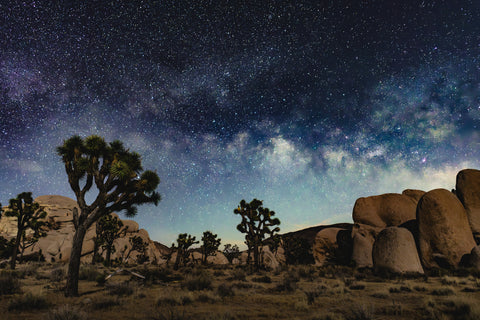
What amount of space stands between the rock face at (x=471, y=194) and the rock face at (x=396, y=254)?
837 cm

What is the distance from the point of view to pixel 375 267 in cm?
1620

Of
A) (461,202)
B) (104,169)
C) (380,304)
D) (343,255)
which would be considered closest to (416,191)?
(461,202)

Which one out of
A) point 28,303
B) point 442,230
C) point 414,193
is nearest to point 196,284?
point 28,303

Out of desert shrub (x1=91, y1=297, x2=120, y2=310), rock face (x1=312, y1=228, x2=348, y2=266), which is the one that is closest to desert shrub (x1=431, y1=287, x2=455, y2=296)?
desert shrub (x1=91, y1=297, x2=120, y2=310)

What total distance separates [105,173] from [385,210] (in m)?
30.1

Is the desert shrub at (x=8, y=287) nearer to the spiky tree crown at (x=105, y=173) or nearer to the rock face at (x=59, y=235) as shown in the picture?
the spiky tree crown at (x=105, y=173)

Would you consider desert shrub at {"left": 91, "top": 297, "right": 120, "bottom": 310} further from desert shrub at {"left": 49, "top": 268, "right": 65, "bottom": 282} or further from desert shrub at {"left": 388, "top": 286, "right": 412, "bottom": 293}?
desert shrub at {"left": 388, "top": 286, "right": 412, "bottom": 293}

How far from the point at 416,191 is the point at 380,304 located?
28.9 m

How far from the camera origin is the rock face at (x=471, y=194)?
1959cm

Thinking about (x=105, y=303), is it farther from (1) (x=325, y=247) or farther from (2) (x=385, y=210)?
(2) (x=385, y=210)

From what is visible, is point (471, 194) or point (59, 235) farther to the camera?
point (59, 235)

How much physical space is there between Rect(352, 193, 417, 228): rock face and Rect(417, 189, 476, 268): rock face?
7.81m

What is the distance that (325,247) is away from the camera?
31.0 meters

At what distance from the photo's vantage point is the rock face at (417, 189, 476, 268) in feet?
57.0
